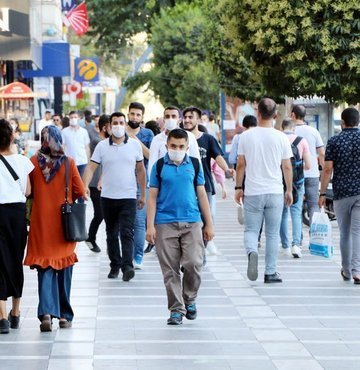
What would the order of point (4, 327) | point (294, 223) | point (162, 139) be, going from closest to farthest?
point (4, 327) < point (162, 139) < point (294, 223)

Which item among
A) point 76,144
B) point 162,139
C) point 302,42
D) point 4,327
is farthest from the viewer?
point 76,144

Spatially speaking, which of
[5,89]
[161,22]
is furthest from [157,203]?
[161,22]

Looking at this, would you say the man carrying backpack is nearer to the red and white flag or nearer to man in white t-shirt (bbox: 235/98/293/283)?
man in white t-shirt (bbox: 235/98/293/283)

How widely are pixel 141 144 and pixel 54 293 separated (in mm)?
4295

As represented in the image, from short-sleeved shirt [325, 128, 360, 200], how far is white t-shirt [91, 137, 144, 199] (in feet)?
6.83

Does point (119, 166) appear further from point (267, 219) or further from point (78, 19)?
point (78, 19)

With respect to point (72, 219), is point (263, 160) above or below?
above

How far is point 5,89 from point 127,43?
24279 mm

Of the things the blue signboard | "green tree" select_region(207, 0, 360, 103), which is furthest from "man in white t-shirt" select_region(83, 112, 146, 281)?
the blue signboard

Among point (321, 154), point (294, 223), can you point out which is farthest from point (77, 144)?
point (294, 223)

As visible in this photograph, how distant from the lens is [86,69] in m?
54.7

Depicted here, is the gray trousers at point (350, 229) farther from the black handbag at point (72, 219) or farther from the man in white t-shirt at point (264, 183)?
the black handbag at point (72, 219)

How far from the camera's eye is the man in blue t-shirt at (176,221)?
10.2 m

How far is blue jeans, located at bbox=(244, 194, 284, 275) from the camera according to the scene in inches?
499
